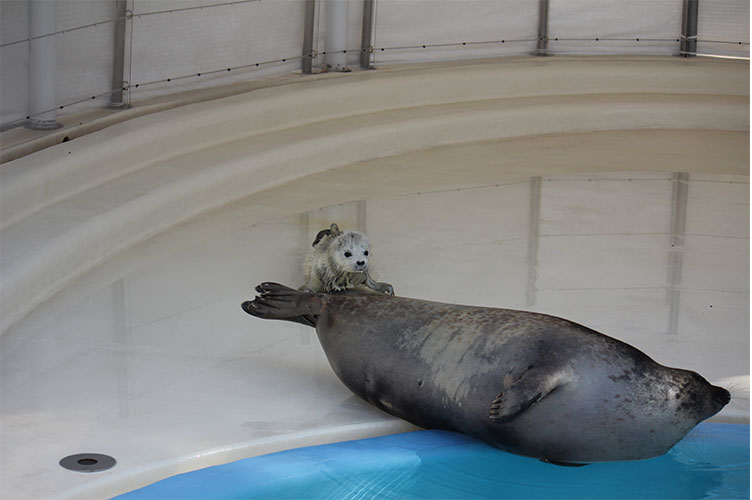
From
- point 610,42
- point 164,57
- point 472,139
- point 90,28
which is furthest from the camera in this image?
point 610,42

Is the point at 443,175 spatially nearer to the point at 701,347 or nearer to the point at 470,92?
the point at 470,92

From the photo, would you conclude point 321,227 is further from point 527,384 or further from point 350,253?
point 527,384

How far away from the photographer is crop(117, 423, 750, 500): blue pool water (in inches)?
148

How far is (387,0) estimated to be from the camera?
32.0 feet

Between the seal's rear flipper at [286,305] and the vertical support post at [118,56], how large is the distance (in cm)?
346

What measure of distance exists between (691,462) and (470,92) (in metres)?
5.65

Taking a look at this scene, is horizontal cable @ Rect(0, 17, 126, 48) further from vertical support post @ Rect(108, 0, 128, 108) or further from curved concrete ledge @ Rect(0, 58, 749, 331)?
curved concrete ledge @ Rect(0, 58, 749, 331)

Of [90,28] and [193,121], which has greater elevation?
[90,28]

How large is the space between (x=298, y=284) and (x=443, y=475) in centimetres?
181

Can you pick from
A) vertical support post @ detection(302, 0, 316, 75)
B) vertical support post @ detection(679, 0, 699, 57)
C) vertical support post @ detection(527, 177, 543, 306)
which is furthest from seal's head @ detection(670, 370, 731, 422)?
vertical support post @ detection(679, 0, 699, 57)

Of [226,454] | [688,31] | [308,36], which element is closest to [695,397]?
[226,454]

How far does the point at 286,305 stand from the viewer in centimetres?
457

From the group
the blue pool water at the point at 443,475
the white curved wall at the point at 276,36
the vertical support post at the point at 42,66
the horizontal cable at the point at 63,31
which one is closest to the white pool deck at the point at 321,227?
the blue pool water at the point at 443,475

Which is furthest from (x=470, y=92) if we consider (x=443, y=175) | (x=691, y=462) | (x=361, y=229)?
(x=691, y=462)
